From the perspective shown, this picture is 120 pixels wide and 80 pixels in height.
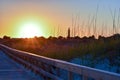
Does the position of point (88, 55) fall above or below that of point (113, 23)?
below

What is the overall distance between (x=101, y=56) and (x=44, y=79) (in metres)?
3.19

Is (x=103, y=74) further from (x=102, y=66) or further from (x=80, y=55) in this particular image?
(x=80, y=55)

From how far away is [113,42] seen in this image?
19109 millimetres

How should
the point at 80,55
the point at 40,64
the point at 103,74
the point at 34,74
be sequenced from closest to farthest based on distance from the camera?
the point at 103,74
the point at 40,64
the point at 34,74
the point at 80,55

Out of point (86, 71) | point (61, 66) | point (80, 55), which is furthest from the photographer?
point (80, 55)

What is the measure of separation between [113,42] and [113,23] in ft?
5.59

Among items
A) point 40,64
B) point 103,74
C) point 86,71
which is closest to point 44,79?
point 40,64

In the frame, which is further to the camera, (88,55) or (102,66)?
(88,55)

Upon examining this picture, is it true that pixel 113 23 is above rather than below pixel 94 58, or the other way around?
above

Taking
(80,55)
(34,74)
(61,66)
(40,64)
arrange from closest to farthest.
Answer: (61,66) → (40,64) → (34,74) → (80,55)

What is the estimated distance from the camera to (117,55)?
1725cm

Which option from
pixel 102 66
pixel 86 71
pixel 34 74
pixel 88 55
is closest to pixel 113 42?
pixel 88 55

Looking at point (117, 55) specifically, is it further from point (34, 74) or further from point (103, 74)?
point (103, 74)

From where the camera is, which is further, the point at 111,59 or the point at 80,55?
the point at 80,55
